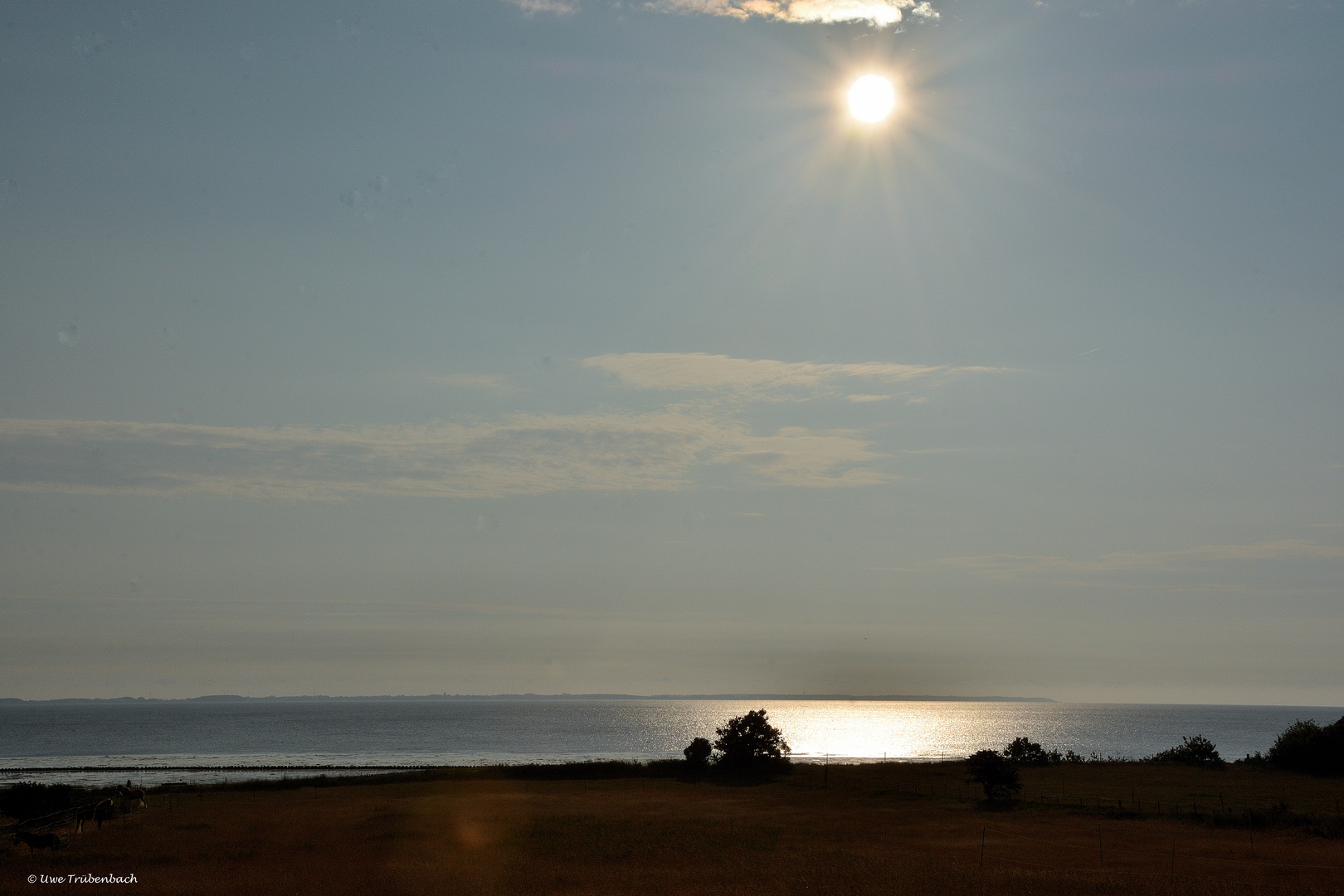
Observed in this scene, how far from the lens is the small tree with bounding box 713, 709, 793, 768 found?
297ft

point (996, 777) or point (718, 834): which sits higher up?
point (996, 777)

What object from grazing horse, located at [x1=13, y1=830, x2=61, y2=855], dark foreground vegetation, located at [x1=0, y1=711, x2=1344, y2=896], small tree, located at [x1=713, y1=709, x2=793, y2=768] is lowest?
dark foreground vegetation, located at [x1=0, y1=711, x2=1344, y2=896]

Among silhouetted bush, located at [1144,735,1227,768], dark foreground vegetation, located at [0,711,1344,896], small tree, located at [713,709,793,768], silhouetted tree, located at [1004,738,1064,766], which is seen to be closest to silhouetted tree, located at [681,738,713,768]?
small tree, located at [713,709,793,768]

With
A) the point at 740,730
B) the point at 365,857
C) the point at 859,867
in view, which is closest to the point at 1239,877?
the point at 859,867

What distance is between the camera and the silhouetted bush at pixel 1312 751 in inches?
3386

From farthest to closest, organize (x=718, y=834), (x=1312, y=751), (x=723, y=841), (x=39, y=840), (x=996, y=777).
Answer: (x=1312, y=751), (x=996, y=777), (x=718, y=834), (x=723, y=841), (x=39, y=840)

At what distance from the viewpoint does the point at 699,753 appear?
307 ft

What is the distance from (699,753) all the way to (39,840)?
199ft

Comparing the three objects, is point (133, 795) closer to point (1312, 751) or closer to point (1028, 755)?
point (1028, 755)

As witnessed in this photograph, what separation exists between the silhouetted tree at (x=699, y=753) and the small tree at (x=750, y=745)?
1.24 meters

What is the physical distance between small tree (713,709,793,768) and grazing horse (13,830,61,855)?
189 feet

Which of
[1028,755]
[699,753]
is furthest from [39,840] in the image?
[1028,755]

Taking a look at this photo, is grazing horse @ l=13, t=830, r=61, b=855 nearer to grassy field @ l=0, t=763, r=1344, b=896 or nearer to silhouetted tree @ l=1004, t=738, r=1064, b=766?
grassy field @ l=0, t=763, r=1344, b=896

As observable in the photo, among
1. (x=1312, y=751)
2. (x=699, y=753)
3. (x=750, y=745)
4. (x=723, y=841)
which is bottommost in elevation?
(x=723, y=841)
